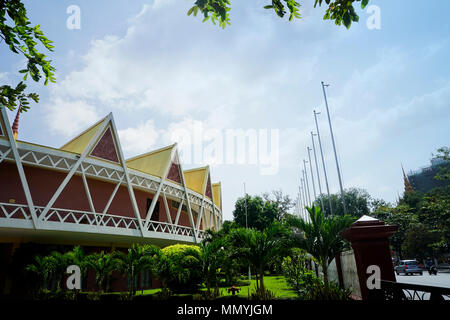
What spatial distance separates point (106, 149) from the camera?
62.5 ft

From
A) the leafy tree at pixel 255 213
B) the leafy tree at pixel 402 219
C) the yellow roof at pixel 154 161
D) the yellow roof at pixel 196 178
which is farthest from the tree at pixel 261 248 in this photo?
the leafy tree at pixel 402 219

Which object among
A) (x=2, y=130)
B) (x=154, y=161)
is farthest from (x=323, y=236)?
(x=154, y=161)

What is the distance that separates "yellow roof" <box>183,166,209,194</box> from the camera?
32.7 m

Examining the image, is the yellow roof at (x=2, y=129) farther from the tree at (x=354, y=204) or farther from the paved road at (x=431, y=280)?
the tree at (x=354, y=204)

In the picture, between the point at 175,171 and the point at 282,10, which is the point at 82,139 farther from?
the point at 282,10

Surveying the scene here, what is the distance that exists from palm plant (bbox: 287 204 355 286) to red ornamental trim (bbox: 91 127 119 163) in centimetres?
1509

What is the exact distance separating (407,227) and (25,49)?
54363 mm

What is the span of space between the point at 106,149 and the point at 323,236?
53.1 ft

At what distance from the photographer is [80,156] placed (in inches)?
674

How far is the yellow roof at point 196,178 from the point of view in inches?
1289

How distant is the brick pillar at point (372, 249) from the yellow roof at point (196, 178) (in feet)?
89.6

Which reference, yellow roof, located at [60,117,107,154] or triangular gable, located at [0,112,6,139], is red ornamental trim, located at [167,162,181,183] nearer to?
yellow roof, located at [60,117,107,154]

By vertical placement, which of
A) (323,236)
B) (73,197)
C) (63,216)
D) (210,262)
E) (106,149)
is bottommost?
(210,262)
